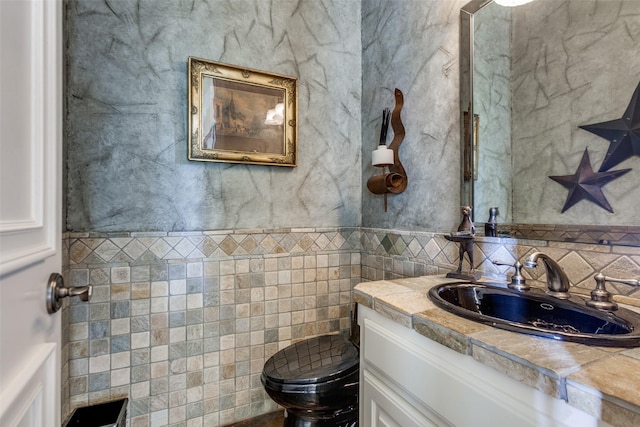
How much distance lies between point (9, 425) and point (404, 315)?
77 centimetres

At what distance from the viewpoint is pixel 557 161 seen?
0.97 meters

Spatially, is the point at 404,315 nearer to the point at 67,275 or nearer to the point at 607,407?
the point at 607,407

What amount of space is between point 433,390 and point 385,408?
22 centimetres

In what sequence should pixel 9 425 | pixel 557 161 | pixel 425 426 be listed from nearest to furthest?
pixel 9 425 → pixel 425 426 → pixel 557 161

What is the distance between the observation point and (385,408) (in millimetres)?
865

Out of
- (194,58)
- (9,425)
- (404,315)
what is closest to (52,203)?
(9,425)

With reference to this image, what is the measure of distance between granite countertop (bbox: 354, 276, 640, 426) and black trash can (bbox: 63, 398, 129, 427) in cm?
127

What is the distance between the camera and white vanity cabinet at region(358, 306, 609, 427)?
1.75 feet

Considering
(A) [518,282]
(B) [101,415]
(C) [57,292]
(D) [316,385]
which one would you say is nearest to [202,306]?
(B) [101,415]

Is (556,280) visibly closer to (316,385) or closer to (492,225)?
(492,225)

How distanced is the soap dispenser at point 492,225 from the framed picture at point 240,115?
979 mm

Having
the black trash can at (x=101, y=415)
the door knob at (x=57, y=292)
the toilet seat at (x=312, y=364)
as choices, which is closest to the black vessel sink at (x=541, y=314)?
the toilet seat at (x=312, y=364)

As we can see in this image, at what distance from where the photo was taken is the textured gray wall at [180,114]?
1.30 meters

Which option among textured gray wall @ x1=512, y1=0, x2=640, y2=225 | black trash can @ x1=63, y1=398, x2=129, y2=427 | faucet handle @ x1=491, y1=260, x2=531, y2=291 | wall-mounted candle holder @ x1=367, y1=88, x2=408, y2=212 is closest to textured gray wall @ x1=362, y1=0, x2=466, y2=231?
wall-mounted candle holder @ x1=367, y1=88, x2=408, y2=212
